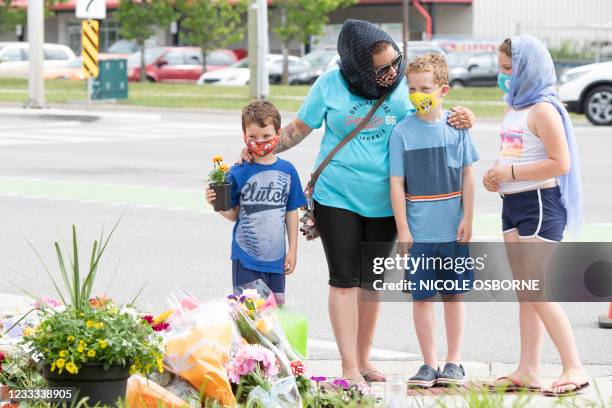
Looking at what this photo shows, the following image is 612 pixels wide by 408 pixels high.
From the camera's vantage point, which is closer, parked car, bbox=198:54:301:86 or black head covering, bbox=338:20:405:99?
black head covering, bbox=338:20:405:99

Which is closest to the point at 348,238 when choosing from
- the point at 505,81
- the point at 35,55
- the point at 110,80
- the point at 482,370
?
the point at 505,81

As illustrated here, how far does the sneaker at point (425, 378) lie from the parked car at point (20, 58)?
41344 millimetres

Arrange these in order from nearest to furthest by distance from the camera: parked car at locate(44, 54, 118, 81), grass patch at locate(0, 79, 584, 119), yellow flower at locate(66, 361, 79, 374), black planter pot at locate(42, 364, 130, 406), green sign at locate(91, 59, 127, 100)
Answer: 1. yellow flower at locate(66, 361, 79, 374)
2. black planter pot at locate(42, 364, 130, 406)
3. grass patch at locate(0, 79, 584, 119)
4. green sign at locate(91, 59, 127, 100)
5. parked car at locate(44, 54, 118, 81)

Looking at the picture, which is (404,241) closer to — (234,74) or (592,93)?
(592,93)

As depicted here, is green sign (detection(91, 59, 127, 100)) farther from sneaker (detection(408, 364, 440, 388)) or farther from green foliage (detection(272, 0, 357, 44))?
sneaker (detection(408, 364, 440, 388))

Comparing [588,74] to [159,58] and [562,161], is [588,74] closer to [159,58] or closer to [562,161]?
[562,161]

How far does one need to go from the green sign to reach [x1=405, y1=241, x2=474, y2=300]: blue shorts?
85.7 ft

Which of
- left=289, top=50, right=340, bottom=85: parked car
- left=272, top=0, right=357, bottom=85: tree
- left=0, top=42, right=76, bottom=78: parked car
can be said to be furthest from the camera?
left=272, top=0, right=357, bottom=85: tree

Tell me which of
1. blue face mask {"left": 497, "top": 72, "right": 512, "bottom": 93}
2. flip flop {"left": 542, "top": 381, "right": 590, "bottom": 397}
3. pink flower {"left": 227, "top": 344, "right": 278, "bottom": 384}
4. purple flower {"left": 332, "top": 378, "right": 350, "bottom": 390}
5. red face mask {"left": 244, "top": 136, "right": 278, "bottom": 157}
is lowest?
flip flop {"left": 542, "top": 381, "right": 590, "bottom": 397}

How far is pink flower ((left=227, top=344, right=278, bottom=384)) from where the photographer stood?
5176 mm

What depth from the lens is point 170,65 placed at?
48312mm

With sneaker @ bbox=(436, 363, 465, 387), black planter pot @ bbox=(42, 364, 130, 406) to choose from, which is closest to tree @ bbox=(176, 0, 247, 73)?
sneaker @ bbox=(436, 363, 465, 387)

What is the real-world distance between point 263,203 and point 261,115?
41 centimetres

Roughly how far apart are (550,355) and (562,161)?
160 centimetres
